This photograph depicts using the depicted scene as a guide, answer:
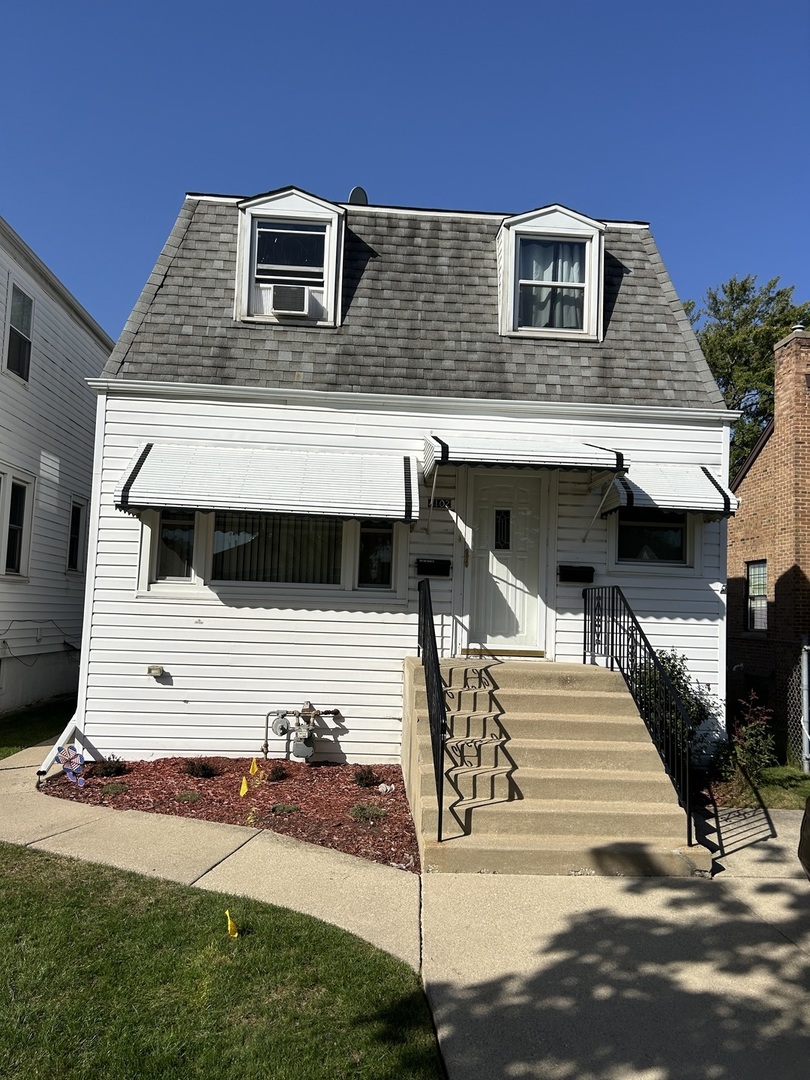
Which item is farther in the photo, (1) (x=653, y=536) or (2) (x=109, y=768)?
(1) (x=653, y=536)

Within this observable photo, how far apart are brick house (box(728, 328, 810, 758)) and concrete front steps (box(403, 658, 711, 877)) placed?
264 inches

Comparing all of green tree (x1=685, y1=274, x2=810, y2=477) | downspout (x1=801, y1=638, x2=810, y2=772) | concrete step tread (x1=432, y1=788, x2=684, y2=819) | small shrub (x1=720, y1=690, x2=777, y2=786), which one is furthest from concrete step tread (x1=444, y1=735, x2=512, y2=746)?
green tree (x1=685, y1=274, x2=810, y2=477)

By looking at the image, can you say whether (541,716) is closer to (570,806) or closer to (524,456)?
(570,806)

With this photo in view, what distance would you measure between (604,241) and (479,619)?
193 inches

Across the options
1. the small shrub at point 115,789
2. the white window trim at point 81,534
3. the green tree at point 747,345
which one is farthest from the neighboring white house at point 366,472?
the green tree at point 747,345

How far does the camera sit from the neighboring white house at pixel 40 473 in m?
11.3

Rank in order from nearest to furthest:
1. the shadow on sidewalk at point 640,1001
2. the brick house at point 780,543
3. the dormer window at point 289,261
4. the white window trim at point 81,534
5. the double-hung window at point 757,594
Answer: the shadow on sidewalk at point 640,1001, the dormer window at point 289,261, the brick house at point 780,543, the white window trim at point 81,534, the double-hung window at point 757,594

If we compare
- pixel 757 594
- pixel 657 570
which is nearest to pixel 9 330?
pixel 657 570

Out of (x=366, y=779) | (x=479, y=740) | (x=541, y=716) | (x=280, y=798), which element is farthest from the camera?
(x=366, y=779)

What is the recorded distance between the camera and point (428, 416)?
8.84 metres

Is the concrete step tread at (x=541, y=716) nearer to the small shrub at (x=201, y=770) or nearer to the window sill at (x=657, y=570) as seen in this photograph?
the window sill at (x=657, y=570)

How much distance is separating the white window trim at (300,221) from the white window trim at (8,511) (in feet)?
15.4

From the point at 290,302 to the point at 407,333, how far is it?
1407 mm

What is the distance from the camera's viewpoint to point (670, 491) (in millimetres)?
8383
